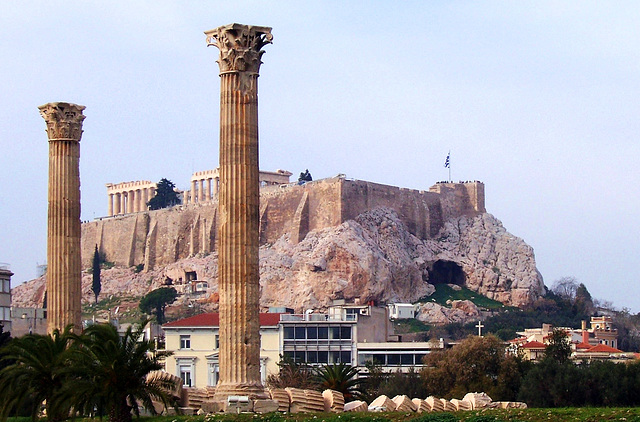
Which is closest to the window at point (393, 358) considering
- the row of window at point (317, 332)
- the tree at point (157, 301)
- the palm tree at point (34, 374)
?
the row of window at point (317, 332)

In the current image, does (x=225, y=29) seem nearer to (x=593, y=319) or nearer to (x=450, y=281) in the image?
(x=593, y=319)

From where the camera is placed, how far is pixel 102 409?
80.4 feet

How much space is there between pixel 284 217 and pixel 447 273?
15339 millimetres

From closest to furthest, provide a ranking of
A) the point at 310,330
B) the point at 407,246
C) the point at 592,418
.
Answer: the point at 592,418 → the point at 310,330 → the point at 407,246

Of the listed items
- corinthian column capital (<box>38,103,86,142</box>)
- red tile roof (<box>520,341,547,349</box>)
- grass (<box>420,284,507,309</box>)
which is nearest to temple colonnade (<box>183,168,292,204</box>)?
grass (<box>420,284,507,309</box>)

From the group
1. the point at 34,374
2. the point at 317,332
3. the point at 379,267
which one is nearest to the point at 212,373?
the point at 317,332

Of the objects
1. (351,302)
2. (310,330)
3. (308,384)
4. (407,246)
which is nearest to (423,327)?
(351,302)

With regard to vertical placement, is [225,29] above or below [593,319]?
above

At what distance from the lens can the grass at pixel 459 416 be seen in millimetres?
21594

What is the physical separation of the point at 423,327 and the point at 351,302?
7665mm

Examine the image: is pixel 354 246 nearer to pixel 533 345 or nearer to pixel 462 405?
pixel 533 345

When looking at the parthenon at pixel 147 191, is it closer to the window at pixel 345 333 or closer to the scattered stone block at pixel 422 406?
the window at pixel 345 333

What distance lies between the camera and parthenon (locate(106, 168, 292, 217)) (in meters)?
131

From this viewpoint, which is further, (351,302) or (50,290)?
(351,302)
